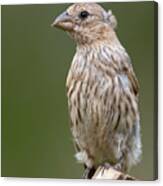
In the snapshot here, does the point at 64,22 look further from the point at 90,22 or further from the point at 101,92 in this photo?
the point at 101,92

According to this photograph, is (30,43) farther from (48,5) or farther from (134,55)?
(134,55)

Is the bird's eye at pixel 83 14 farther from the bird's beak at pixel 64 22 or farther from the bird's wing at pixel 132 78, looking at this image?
the bird's wing at pixel 132 78

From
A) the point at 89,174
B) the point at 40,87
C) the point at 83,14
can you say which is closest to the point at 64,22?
the point at 83,14

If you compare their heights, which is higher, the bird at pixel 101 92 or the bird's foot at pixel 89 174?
the bird at pixel 101 92

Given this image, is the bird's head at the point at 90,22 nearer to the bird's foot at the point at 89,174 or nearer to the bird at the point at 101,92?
the bird at the point at 101,92

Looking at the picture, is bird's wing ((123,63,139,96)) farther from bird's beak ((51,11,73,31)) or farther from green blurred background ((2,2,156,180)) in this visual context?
bird's beak ((51,11,73,31))

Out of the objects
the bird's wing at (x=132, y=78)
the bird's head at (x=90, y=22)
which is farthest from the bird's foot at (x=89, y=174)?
the bird's head at (x=90, y=22)

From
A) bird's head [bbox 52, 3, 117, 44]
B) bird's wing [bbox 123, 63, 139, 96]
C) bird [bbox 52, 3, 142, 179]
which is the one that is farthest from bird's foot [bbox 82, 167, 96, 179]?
bird's head [bbox 52, 3, 117, 44]

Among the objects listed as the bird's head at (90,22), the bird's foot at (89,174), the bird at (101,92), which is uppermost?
the bird's head at (90,22)
